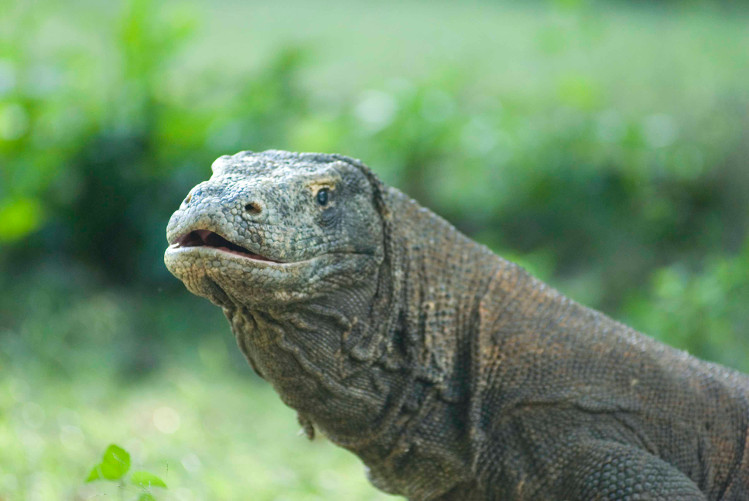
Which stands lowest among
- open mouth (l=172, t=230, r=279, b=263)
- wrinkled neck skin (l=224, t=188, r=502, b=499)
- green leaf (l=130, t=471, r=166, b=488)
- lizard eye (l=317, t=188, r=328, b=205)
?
green leaf (l=130, t=471, r=166, b=488)

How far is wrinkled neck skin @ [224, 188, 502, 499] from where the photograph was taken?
3084 millimetres

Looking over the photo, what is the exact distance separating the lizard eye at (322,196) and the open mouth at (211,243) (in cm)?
38

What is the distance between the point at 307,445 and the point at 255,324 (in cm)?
335

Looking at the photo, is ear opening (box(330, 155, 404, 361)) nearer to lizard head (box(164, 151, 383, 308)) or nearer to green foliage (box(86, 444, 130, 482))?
lizard head (box(164, 151, 383, 308))

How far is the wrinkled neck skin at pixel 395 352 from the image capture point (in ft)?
10.1

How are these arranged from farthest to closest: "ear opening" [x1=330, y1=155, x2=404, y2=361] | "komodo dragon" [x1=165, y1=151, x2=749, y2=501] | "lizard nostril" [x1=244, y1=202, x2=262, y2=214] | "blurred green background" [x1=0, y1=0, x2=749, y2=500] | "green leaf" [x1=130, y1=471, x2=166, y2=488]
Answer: "blurred green background" [x1=0, y1=0, x2=749, y2=500] < "ear opening" [x1=330, y1=155, x2=404, y2=361] < "komodo dragon" [x1=165, y1=151, x2=749, y2=501] < "lizard nostril" [x1=244, y1=202, x2=262, y2=214] < "green leaf" [x1=130, y1=471, x2=166, y2=488]

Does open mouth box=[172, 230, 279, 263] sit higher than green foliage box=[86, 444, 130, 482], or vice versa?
open mouth box=[172, 230, 279, 263]

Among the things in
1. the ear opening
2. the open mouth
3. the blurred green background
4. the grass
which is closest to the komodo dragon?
the ear opening

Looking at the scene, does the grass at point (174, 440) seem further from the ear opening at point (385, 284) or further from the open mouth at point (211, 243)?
the open mouth at point (211, 243)

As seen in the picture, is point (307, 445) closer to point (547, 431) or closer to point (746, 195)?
point (547, 431)

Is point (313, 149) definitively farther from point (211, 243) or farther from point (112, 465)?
point (112, 465)

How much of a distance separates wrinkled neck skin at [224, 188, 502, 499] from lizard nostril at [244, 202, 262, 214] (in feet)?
1.42

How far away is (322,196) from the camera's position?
3.09 meters

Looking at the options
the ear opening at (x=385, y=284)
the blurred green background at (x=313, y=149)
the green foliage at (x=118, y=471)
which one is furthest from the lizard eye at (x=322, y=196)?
the blurred green background at (x=313, y=149)
